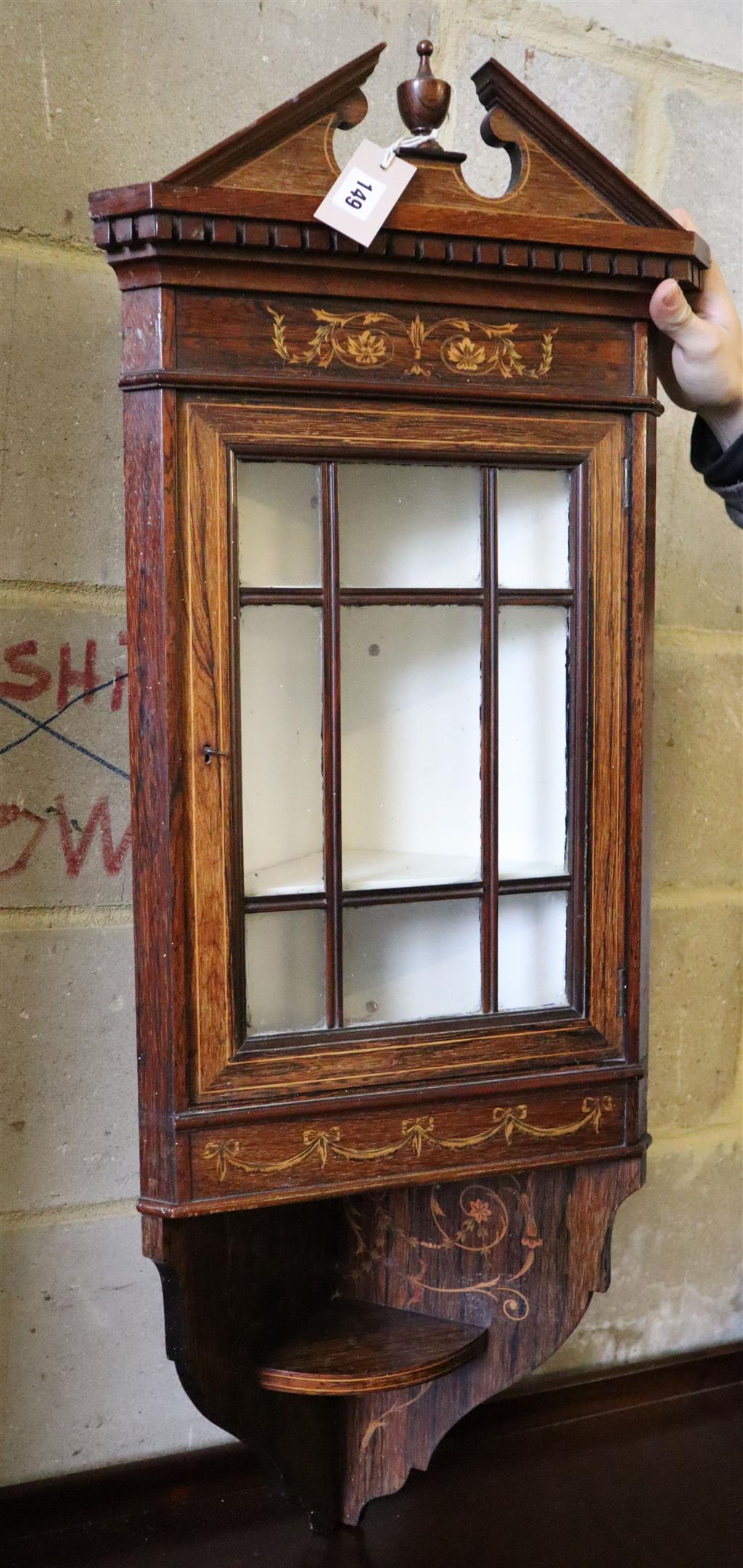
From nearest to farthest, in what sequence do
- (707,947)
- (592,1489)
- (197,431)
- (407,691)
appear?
(197,431) → (407,691) → (592,1489) → (707,947)

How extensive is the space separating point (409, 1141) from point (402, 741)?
0.33 meters

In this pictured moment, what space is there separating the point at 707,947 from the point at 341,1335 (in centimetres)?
67

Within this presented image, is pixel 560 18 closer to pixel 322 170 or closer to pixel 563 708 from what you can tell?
pixel 322 170

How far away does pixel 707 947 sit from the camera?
1.54 metres

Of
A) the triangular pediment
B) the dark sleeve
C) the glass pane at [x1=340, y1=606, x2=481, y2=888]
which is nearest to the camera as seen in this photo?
the triangular pediment

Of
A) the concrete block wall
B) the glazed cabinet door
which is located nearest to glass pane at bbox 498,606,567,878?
the glazed cabinet door

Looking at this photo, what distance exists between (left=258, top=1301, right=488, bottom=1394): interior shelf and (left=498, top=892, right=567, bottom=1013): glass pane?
34 centimetres

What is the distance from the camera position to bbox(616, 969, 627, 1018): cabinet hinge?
41.1 inches

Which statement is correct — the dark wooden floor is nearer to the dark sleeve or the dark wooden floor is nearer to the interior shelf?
the interior shelf

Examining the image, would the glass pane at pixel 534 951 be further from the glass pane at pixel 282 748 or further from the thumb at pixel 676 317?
the thumb at pixel 676 317

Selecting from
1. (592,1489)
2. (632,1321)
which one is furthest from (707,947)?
(592,1489)

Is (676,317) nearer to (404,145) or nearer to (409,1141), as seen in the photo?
(404,145)

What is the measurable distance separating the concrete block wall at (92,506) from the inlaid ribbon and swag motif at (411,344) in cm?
36

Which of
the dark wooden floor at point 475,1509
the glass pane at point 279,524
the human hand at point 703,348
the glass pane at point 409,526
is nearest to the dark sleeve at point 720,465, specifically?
the human hand at point 703,348
